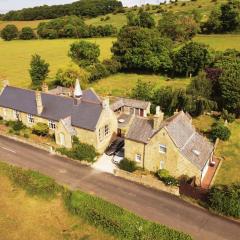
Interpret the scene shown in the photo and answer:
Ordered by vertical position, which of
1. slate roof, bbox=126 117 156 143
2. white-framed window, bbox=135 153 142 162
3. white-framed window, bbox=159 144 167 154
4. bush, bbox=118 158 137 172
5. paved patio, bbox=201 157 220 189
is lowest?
paved patio, bbox=201 157 220 189

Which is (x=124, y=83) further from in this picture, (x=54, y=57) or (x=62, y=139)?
(x=54, y=57)

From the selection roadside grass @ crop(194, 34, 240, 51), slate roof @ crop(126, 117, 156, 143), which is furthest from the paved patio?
roadside grass @ crop(194, 34, 240, 51)

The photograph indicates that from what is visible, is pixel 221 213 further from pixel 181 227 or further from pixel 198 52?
pixel 198 52

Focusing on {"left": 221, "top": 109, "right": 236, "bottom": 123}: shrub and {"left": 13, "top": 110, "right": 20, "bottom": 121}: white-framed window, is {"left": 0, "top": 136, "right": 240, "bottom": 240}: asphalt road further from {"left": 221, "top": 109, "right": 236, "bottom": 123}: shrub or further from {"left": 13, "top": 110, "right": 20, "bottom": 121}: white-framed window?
{"left": 221, "top": 109, "right": 236, "bottom": 123}: shrub

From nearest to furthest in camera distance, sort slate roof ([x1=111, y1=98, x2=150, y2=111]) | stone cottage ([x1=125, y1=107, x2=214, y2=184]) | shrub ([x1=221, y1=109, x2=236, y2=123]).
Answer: stone cottage ([x1=125, y1=107, x2=214, y2=184]) < shrub ([x1=221, y1=109, x2=236, y2=123]) < slate roof ([x1=111, y1=98, x2=150, y2=111])

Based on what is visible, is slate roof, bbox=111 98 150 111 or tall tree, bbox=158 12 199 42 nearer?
slate roof, bbox=111 98 150 111

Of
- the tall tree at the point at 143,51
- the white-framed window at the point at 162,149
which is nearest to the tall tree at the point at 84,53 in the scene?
the tall tree at the point at 143,51

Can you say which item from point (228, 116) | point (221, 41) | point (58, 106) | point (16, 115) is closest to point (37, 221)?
point (58, 106)
